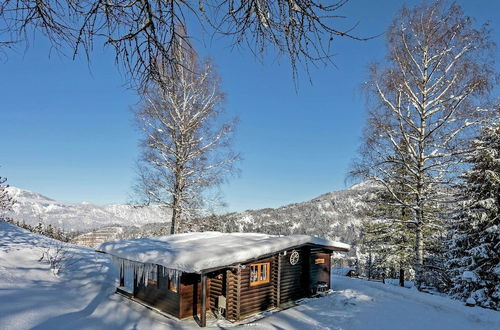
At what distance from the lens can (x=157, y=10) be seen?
2.12 meters

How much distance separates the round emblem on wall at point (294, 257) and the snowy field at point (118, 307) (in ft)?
5.22

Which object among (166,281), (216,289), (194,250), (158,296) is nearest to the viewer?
(194,250)

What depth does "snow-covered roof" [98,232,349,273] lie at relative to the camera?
8258 mm

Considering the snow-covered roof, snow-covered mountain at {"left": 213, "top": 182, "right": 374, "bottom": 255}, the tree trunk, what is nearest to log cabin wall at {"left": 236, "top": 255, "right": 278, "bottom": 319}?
the snow-covered roof

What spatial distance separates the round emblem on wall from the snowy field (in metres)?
1.59

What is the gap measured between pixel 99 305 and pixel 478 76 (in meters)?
14.6

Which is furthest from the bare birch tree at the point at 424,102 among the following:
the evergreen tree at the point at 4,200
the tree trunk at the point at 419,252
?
the evergreen tree at the point at 4,200

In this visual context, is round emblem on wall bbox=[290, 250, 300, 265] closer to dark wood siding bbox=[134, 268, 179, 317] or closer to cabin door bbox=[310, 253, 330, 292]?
cabin door bbox=[310, 253, 330, 292]

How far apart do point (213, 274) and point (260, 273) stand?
6.01ft

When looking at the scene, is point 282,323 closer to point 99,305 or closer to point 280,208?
point 99,305

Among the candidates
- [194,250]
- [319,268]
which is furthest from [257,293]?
[319,268]

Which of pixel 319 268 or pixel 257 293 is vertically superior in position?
pixel 319 268

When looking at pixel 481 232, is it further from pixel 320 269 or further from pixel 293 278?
pixel 293 278

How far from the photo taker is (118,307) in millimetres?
9297
